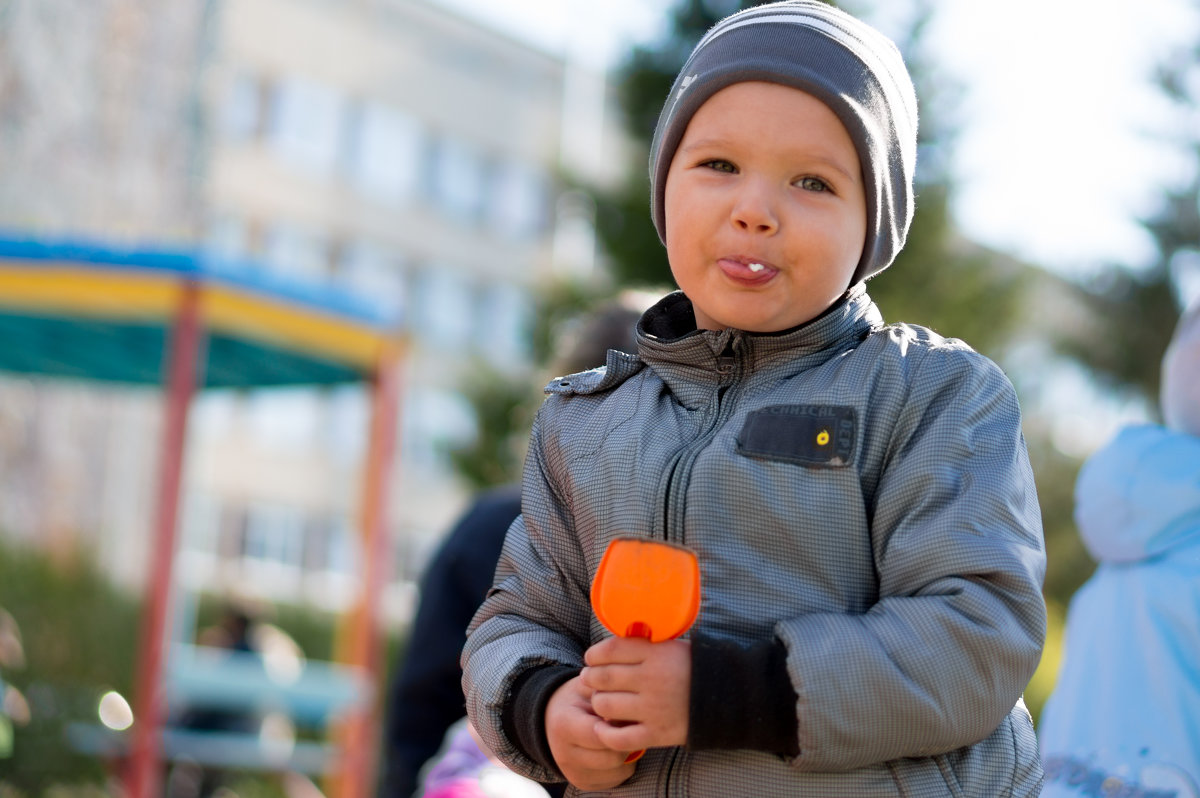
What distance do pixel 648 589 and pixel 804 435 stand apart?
248 mm

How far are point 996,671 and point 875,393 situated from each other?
296mm

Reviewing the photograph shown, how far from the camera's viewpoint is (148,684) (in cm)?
598

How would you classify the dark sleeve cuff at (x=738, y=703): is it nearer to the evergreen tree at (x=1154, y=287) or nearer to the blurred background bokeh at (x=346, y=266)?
the blurred background bokeh at (x=346, y=266)

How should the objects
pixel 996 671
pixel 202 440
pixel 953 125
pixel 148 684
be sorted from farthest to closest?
pixel 202 440 < pixel 953 125 < pixel 148 684 < pixel 996 671

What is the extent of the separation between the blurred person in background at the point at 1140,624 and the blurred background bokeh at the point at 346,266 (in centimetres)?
303

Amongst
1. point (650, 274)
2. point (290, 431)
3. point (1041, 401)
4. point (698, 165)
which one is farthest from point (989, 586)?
point (290, 431)

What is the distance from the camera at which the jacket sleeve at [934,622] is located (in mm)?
1267

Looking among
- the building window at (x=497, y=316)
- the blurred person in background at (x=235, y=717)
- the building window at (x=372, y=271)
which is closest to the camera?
the blurred person in background at (x=235, y=717)

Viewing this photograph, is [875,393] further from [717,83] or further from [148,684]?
[148,684]

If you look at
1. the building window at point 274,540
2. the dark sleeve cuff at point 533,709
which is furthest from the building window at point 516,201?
the dark sleeve cuff at point 533,709

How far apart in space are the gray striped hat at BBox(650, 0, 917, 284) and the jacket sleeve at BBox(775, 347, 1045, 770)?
0.92 ft

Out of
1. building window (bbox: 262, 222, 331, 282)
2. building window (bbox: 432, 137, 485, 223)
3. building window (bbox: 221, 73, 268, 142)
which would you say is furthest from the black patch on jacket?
building window (bbox: 432, 137, 485, 223)

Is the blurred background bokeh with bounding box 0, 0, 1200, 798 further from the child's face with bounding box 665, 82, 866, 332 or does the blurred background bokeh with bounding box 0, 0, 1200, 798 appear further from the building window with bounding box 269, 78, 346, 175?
the child's face with bounding box 665, 82, 866, 332

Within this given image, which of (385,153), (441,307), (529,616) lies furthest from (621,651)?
(441,307)
